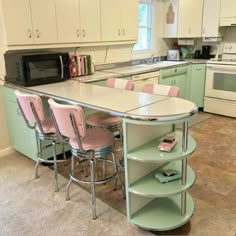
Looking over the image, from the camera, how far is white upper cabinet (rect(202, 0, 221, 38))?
451cm

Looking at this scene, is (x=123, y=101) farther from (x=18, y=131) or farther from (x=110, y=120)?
(x=18, y=131)

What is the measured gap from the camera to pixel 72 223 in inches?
83.6

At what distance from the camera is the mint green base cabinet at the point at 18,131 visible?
2.98m

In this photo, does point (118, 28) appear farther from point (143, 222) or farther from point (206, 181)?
point (143, 222)

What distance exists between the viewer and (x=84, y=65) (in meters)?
3.57

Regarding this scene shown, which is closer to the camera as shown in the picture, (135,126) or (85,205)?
(135,126)

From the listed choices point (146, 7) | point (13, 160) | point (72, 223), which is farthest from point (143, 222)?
point (146, 7)

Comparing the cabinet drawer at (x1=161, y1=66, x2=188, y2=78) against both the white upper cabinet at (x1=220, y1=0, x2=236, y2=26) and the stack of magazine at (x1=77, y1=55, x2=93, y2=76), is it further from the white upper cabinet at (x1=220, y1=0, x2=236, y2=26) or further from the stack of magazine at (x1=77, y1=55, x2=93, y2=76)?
the stack of magazine at (x1=77, y1=55, x2=93, y2=76)

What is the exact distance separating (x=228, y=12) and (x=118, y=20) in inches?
75.0

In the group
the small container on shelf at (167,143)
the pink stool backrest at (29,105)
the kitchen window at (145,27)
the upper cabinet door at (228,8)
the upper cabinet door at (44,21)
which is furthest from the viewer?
the kitchen window at (145,27)

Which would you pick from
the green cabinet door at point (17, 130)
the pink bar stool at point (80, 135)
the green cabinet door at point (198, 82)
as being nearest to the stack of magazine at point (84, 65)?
the green cabinet door at point (17, 130)

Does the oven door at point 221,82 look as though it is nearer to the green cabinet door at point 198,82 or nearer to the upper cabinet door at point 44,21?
the green cabinet door at point 198,82

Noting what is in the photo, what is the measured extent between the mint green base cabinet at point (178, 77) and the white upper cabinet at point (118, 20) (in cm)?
79

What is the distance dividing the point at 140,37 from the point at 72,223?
3819 millimetres
